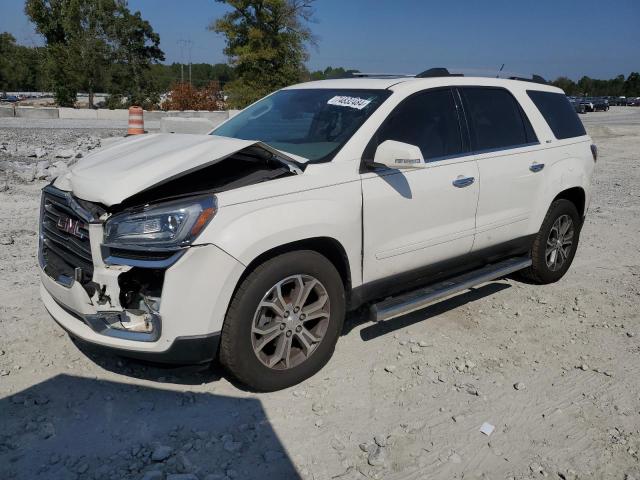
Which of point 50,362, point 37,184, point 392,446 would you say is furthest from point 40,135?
point 392,446

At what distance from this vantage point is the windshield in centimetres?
382

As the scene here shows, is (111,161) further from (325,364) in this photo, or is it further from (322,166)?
(325,364)

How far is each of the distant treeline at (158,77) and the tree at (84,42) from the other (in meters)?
1.16

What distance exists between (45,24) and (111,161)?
4804 centimetres

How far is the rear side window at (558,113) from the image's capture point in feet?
16.9

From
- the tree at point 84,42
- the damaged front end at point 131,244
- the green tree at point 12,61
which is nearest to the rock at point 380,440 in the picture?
the damaged front end at point 131,244

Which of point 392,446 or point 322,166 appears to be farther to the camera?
point 322,166

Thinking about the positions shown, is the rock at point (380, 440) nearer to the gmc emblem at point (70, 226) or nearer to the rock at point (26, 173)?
the gmc emblem at point (70, 226)

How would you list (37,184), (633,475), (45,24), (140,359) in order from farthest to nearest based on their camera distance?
1. (45,24)
2. (37,184)
3. (140,359)
4. (633,475)

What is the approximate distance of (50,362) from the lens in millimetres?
3678

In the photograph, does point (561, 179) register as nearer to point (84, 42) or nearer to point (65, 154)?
point (65, 154)

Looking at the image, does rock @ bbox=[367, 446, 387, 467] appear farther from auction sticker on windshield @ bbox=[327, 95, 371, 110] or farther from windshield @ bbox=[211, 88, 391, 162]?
auction sticker on windshield @ bbox=[327, 95, 371, 110]

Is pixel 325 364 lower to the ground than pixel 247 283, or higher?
lower

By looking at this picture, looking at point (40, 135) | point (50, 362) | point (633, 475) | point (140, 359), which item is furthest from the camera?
point (40, 135)
